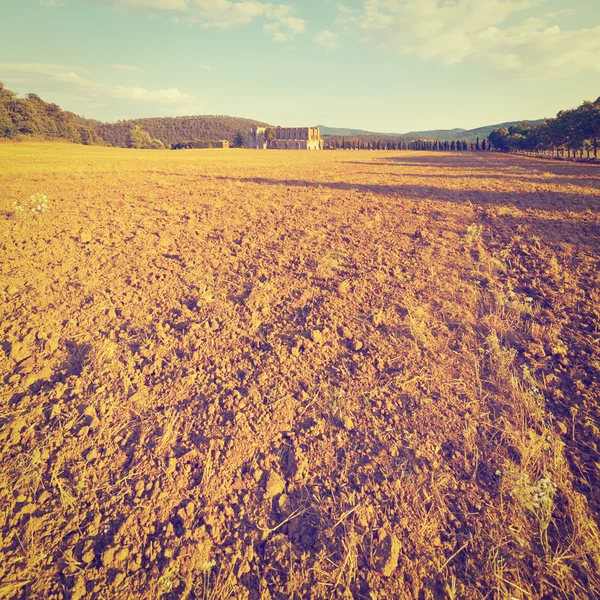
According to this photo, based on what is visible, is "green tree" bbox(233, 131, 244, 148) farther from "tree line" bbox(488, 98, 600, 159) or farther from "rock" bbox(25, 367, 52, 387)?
"rock" bbox(25, 367, 52, 387)

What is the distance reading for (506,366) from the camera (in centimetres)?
422

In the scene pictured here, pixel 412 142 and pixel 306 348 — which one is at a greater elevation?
pixel 412 142

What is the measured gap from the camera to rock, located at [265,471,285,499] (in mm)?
2922

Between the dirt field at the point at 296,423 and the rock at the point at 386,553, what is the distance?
0.5 inches

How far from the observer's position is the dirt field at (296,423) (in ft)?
8.16

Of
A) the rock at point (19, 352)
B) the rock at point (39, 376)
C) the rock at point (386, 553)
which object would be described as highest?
the rock at point (19, 352)

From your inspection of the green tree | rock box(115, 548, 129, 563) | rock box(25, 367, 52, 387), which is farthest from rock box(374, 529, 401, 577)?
the green tree

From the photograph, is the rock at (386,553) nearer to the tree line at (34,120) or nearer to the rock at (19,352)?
the rock at (19,352)

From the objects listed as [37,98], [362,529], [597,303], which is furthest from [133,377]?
[37,98]

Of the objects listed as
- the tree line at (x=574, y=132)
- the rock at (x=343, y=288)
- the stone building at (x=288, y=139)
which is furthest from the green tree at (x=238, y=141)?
the rock at (x=343, y=288)

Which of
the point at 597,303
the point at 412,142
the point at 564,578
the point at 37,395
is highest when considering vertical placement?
the point at 412,142

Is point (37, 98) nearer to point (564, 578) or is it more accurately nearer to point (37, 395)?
point (37, 395)

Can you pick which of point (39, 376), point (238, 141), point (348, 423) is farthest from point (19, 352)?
point (238, 141)

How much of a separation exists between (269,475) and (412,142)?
170m
